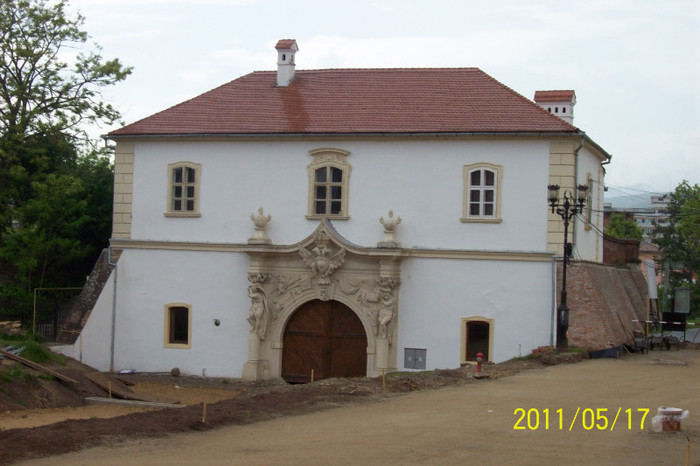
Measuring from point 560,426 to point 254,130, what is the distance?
1709 centimetres

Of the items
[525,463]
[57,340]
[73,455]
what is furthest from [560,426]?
[57,340]

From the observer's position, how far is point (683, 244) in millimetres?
75188

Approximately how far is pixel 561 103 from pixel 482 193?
17.9 feet

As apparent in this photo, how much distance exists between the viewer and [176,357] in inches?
1184

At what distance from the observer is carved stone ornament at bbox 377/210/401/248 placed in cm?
2770

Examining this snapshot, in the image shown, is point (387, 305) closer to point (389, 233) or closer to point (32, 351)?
point (389, 233)

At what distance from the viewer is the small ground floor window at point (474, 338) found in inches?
1073

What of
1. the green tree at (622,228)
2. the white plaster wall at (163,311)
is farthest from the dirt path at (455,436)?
the green tree at (622,228)

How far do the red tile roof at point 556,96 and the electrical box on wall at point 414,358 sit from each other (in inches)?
368

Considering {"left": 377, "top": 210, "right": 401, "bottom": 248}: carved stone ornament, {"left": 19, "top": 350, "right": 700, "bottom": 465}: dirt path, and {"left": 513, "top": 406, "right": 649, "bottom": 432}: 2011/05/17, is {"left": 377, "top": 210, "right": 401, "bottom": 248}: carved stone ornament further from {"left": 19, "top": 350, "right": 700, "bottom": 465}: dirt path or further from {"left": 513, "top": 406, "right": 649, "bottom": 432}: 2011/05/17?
{"left": 513, "top": 406, "right": 649, "bottom": 432}: 2011/05/17

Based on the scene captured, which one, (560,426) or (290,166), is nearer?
(560,426)

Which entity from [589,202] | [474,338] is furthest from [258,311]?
[589,202]

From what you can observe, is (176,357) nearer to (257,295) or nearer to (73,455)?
(257,295)

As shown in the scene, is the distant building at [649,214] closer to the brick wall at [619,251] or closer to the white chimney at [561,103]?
the brick wall at [619,251]
